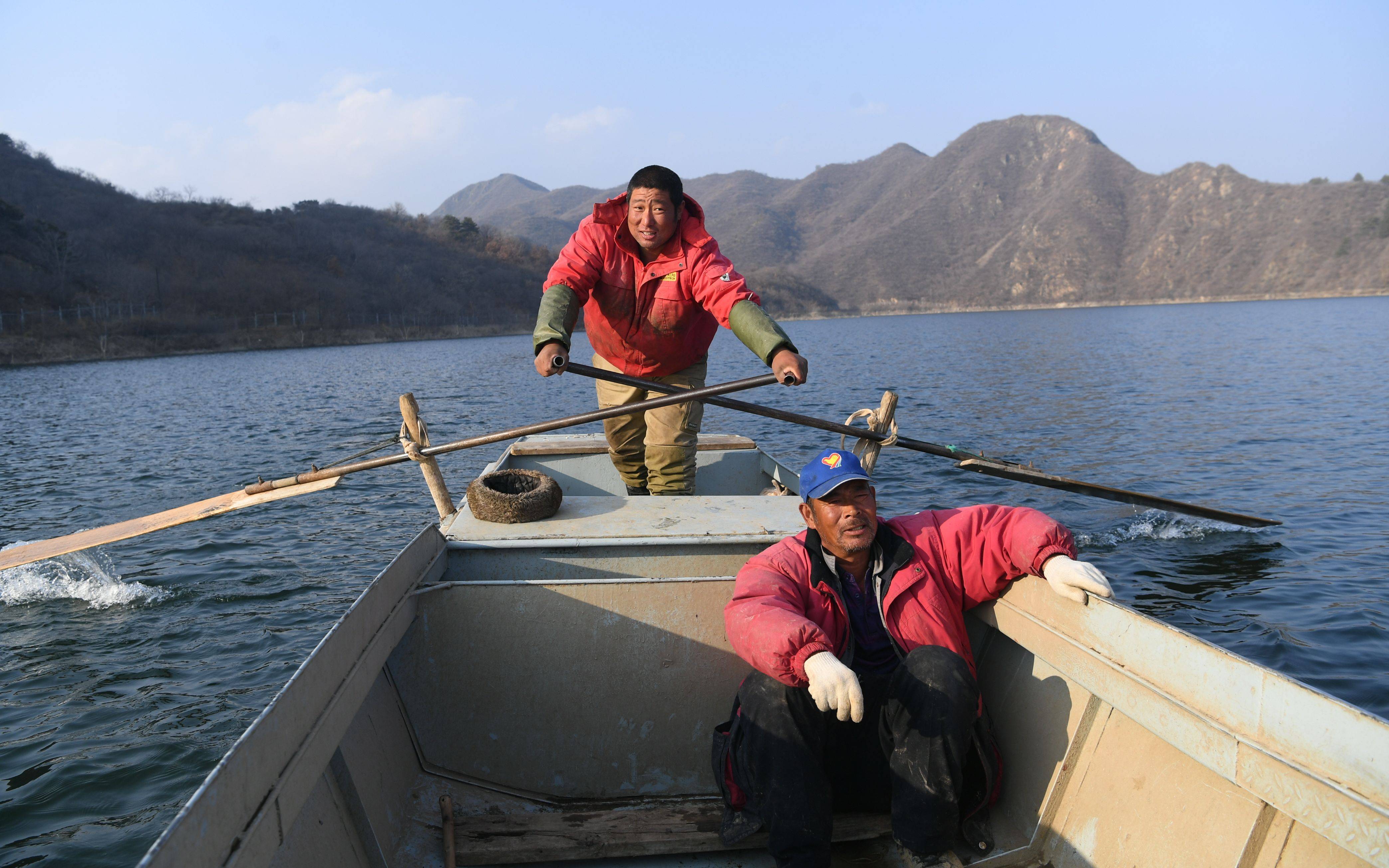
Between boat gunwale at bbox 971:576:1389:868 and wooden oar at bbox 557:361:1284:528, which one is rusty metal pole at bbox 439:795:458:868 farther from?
boat gunwale at bbox 971:576:1389:868

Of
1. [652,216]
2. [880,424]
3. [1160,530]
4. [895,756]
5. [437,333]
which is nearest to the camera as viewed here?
[895,756]

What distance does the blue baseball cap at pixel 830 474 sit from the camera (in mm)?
3174

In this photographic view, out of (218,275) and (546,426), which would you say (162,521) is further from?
(218,275)

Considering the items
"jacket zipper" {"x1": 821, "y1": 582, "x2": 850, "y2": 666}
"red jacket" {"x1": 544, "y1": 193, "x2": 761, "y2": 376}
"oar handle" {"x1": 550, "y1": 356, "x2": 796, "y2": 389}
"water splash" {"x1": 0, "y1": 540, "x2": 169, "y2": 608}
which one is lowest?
"water splash" {"x1": 0, "y1": 540, "x2": 169, "y2": 608}

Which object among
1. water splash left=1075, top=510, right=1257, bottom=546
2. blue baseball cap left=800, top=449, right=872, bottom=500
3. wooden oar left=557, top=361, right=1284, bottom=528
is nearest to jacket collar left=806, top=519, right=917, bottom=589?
blue baseball cap left=800, top=449, right=872, bottom=500

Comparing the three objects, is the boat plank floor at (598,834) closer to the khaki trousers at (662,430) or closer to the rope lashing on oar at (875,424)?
the khaki trousers at (662,430)

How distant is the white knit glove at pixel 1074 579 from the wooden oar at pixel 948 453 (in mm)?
1620

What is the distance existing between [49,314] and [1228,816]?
73.4 m

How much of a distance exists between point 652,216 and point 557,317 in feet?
2.53

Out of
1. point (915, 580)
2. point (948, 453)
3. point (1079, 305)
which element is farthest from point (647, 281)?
point (1079, 305)

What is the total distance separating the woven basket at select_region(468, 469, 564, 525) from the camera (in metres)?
4.31

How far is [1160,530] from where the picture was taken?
10836 mm

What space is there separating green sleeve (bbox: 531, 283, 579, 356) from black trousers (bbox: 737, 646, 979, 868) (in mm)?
2053

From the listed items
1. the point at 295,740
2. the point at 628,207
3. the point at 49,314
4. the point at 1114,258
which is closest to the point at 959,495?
the point at 628,207
